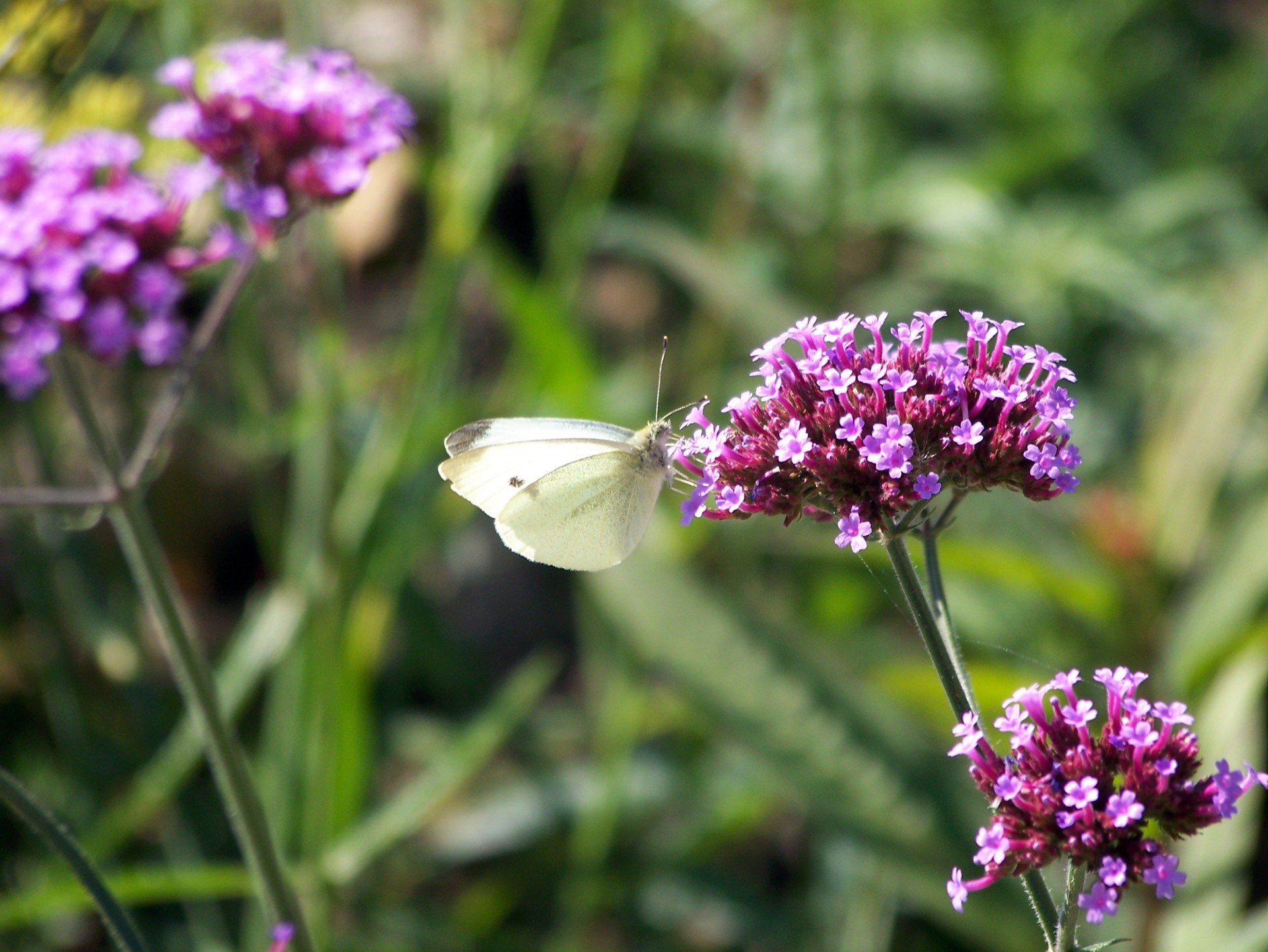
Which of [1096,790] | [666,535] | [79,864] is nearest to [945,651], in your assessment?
[1096,790]

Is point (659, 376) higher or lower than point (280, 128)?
higher

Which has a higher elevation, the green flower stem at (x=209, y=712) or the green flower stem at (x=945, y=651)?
the green flower stem at (x=945, y=651)

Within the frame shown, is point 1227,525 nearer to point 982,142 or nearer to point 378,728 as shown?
point 982,142

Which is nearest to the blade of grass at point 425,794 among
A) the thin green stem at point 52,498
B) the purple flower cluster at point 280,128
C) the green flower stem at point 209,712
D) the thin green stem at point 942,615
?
the green flower stem at point 209,712

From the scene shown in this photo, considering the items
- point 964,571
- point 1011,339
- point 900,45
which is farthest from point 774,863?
point 900,45

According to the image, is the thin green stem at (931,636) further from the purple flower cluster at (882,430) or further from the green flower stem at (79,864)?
the green flower stem at (79,864)

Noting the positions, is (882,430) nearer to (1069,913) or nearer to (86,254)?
(1069,913)

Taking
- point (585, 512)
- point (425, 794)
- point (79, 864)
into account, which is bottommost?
point (79, 864)
